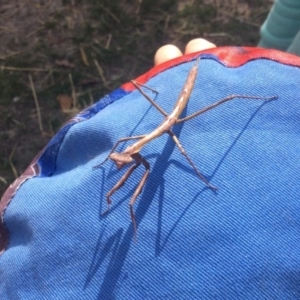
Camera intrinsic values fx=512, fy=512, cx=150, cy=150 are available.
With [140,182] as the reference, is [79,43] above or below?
below

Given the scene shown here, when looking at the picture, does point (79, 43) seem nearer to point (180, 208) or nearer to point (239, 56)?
point (239, 56)

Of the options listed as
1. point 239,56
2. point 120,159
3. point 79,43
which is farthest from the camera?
point 79,43

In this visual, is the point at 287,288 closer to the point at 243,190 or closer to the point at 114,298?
the point at 243,190

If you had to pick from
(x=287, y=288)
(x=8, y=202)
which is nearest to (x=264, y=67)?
(x=287, y=288)

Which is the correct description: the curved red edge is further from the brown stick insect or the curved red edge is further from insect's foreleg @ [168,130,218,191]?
insect's foreleg @ [168,130,218,191]

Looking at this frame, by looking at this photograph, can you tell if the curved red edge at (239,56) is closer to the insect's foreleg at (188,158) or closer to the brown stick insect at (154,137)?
the brown stick insect at (154,137)

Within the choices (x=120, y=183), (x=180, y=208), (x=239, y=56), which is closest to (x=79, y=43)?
(x=239, y=56)

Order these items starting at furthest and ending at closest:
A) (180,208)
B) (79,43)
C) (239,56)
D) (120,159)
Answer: (79,43), (239,56), (120,159), (180,208)
